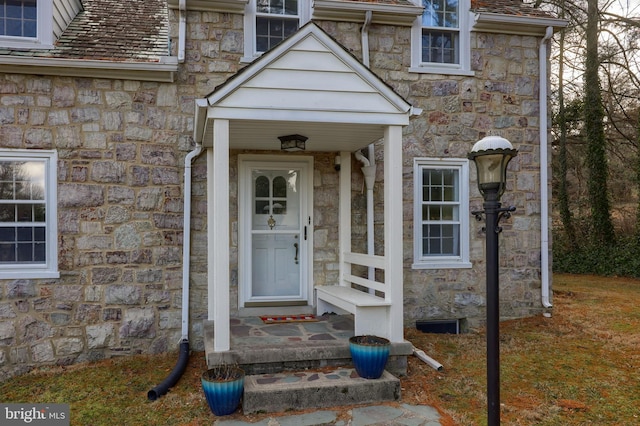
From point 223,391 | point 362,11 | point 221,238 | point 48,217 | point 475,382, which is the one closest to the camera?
point 223,391

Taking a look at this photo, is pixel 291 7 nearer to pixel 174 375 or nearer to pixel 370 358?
pixel 370 358

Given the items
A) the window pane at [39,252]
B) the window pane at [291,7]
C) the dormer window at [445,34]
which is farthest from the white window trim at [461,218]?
the window pane at [39,252]

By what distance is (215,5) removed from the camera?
6184mm

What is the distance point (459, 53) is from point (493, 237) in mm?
4762

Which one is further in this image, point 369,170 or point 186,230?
point 369,170

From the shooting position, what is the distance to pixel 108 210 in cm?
592

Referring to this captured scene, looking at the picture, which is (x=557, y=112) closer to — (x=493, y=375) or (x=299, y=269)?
(x=299, y=269)

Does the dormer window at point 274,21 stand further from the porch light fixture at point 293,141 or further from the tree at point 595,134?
the tree at point 595,134

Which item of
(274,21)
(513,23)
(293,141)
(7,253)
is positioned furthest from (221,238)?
(513,23)

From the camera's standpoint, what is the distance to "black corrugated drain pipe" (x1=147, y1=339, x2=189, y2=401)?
4.63 meters

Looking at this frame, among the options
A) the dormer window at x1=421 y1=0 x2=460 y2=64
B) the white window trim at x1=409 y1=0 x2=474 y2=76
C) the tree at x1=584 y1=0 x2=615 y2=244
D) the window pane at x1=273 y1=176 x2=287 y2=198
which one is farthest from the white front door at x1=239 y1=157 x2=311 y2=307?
the tree at x1=584 y1=0 x2=615 y2=244

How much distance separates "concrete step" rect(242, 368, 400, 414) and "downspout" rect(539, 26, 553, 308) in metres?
3.82

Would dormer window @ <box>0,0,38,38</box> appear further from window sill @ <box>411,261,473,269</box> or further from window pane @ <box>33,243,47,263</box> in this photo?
window sill @ <box>411,261,473,269</box>

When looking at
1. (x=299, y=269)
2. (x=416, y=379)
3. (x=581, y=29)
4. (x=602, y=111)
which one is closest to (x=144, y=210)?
(x=299, y=269)
